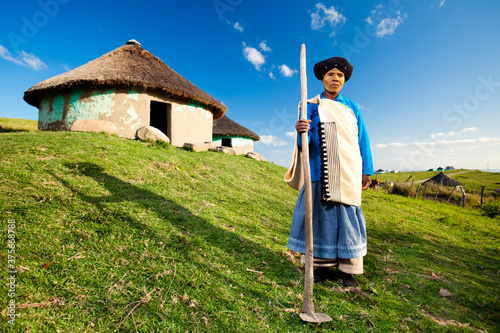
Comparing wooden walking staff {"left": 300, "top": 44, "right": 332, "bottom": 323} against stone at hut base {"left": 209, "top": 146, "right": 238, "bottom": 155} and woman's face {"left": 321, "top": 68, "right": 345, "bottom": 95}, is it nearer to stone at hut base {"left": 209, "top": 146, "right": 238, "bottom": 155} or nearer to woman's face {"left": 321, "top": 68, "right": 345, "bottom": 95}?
woman's face {"left": 321, "top": 68, "right": 345, "bottom": 95}

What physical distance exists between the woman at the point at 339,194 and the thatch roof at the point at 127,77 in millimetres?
8245

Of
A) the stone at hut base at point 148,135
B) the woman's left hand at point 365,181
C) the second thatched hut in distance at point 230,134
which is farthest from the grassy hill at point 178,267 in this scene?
the second thatched hut in distance at point 230,134

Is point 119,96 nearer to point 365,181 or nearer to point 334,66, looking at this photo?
point 334,66

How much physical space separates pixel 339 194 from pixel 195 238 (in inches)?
70.1

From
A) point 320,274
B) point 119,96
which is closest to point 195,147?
point 119,96

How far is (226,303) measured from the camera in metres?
1.83

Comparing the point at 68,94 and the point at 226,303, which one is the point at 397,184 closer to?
the point at 226,303

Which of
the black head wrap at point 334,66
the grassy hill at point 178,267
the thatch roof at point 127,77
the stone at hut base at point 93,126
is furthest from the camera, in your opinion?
the thatch roof at point 127,77

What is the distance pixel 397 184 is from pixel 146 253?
16041 mm

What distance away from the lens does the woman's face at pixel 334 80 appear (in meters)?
2.53

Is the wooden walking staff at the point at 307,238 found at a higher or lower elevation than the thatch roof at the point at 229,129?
lower

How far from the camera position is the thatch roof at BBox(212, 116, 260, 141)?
18.7 meters

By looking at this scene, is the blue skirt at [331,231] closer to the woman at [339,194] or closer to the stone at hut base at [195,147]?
the woman at [339,194]

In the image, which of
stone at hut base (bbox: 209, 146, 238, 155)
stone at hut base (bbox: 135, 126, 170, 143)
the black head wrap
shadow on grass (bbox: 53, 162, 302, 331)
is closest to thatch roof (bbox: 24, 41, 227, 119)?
stone at hut base (bbox: 135, 126, 170, 143)
